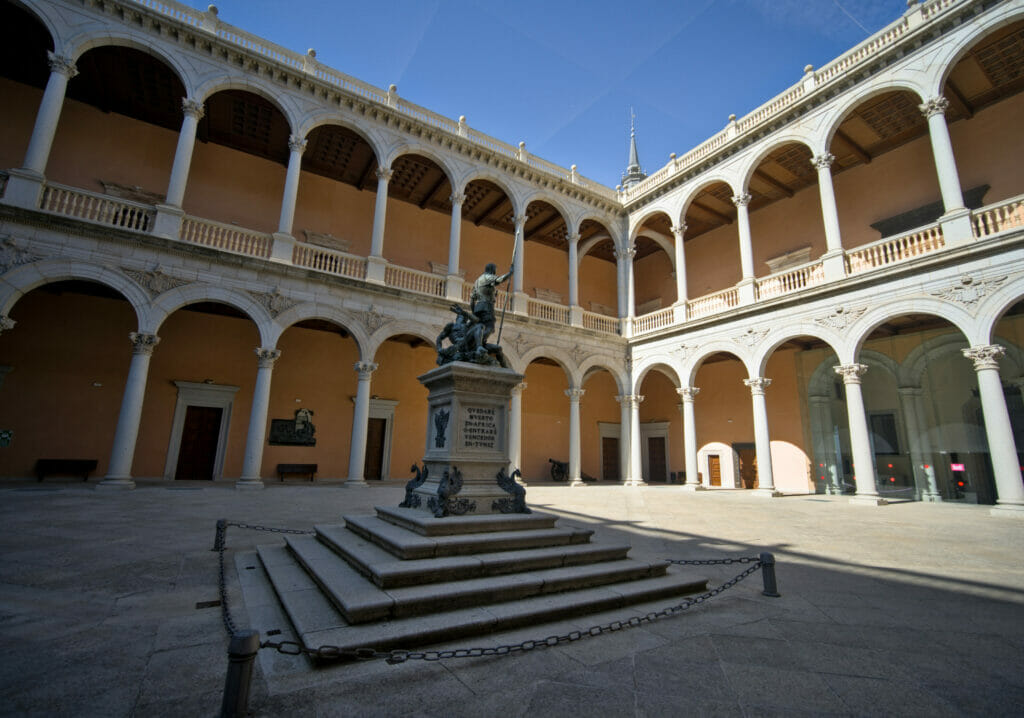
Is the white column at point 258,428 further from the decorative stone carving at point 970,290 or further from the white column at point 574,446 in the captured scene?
the decorative stone carving at point 970,290

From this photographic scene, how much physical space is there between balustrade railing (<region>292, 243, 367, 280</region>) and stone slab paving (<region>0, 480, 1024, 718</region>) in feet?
28.0

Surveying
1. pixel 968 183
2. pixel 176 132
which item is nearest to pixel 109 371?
pixel 176 132

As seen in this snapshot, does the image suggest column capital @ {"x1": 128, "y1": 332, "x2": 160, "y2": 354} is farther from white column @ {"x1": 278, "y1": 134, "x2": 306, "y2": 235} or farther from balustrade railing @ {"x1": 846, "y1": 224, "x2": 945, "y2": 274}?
balustrade railing @ {"x1": 846, "y1": 224, "x2": 945, "y2": 274}

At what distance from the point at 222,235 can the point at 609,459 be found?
673 inches

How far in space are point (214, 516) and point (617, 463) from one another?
17.3 meters

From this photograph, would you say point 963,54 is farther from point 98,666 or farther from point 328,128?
point 98,666

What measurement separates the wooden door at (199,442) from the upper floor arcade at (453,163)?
5217 mm

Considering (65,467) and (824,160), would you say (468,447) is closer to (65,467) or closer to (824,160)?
(65,467)

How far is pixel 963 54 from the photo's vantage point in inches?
419

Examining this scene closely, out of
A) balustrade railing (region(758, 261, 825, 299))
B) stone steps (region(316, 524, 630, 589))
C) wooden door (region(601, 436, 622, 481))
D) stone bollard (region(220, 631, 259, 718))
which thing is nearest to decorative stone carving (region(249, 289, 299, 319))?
stone steps (region(316, 524, 630, 589))

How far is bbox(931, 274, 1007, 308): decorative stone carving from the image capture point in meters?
9.49

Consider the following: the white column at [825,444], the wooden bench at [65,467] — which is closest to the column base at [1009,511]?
the white column at [825,444]

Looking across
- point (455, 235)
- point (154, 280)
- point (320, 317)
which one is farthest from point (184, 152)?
point (455, 235)

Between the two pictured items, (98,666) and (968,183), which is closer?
(98,666)
